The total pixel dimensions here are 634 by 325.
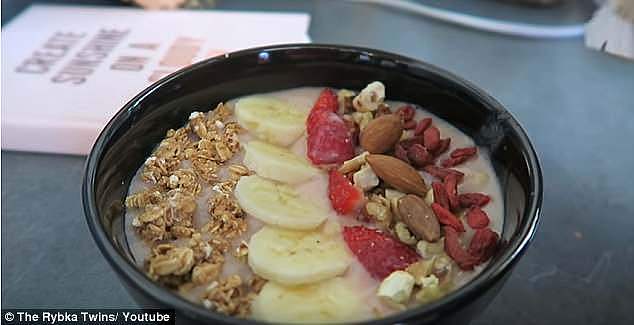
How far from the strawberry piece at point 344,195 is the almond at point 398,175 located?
0.03m

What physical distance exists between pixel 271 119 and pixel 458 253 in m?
0.23

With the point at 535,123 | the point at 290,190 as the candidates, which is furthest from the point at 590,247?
the point at 290,190

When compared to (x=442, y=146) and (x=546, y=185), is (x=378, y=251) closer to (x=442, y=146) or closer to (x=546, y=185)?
(x=442, y=146)

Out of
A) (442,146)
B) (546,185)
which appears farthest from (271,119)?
(546,185)

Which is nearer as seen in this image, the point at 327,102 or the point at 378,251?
the point at 378,251

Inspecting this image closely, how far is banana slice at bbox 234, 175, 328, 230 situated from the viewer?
21.8 inches

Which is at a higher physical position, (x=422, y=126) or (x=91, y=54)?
(x=422, y=126)

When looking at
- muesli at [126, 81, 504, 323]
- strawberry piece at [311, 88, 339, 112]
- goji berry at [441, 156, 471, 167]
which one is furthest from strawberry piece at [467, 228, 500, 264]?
strawberry piece at [311, 88, 339, 112]

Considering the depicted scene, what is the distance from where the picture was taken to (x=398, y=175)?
1.94 ft

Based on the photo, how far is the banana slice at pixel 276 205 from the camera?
555 mm

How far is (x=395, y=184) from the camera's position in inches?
23.3

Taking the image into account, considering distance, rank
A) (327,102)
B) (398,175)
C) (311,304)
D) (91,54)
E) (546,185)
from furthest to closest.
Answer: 1. (91,54)
2. (546,185)
3. (327,102)
4. (398,175)
5. (311,304)

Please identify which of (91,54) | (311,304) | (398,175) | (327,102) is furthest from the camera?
(91,54)

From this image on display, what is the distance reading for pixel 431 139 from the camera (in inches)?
25.4
